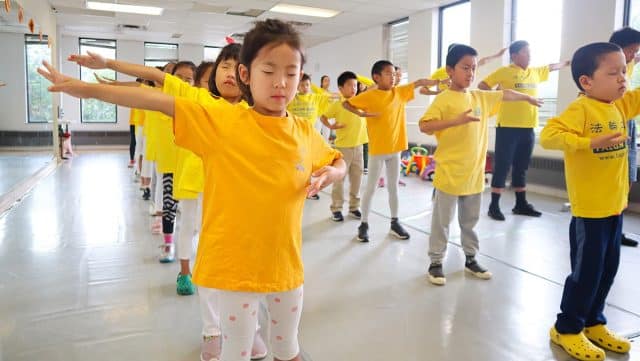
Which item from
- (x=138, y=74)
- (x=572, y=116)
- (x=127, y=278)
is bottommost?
(x=127, y=278)

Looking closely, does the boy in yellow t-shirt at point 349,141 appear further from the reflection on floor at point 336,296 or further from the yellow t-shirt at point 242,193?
the yellow t-shirt at point 242,193

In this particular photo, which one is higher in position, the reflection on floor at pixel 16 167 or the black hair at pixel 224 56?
the black hair at pixel 224 56

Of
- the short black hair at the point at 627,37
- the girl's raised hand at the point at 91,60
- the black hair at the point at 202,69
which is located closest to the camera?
the girl's raised hand at the point at 91,60

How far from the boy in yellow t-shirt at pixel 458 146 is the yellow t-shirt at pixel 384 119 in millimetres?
1026

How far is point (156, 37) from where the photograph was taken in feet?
41.6

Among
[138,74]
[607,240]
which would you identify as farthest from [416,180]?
[138,74]

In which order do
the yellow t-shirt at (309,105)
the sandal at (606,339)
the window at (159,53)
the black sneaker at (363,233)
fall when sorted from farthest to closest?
1. the window at (159,53)
2. the yellow t-shirt at (309,105)
3. the black sneaker at (363,233)
4. the sandal at (606,339)

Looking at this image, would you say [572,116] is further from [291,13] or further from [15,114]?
[291,13]

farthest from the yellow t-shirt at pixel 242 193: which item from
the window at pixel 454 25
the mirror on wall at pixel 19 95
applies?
the window at pixel 454 25

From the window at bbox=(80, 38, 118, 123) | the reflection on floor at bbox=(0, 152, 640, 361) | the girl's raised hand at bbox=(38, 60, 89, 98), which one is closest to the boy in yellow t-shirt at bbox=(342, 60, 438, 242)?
the reflection on floor at bbox=(0, 152, 640, 361)

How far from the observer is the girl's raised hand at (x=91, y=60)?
1.56m

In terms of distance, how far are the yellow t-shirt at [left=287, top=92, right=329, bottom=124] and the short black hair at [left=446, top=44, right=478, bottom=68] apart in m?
2.36

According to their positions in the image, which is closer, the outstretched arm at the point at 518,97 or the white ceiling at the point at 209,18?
the outstretched arm at the point at 518,97

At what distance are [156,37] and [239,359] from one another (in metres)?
12.8
